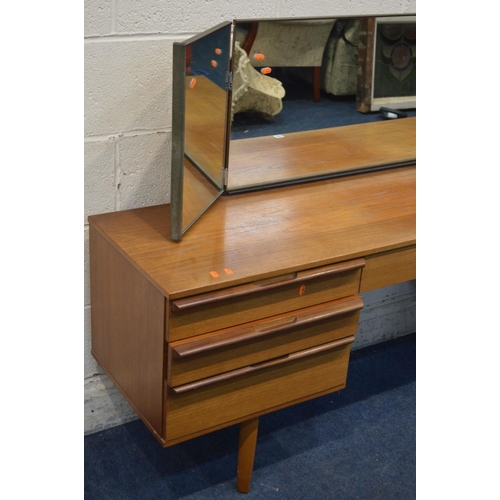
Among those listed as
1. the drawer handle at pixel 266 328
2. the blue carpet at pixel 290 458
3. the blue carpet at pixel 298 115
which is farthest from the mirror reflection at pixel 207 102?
the blue carpet at pixel 290 458

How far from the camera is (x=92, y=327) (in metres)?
2.03

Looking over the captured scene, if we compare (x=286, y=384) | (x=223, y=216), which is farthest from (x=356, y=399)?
(x=223, y=216)

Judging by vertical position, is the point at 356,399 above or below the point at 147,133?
below

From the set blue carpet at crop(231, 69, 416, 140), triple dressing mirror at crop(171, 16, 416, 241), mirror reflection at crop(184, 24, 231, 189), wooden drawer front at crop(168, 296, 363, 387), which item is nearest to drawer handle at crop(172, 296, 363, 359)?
wooden drawer front at crop(168, 296, 363, 387)

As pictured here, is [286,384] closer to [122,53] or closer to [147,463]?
[147,463]

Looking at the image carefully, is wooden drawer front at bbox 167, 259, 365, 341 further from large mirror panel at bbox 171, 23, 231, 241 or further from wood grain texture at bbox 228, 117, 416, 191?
wood grain texture at bbox 228, 117, 416, 191

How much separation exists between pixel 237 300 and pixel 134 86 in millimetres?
636

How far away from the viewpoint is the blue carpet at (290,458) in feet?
6.71

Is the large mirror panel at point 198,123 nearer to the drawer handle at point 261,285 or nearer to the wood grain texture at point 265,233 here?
the wood grain texture at point 265,233

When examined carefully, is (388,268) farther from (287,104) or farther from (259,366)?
(287,104)

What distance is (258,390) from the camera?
1.78m

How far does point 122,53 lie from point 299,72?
521mm

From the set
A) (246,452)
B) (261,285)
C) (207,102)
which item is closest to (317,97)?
(207,102)

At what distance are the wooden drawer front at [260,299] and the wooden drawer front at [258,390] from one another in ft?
0.44
